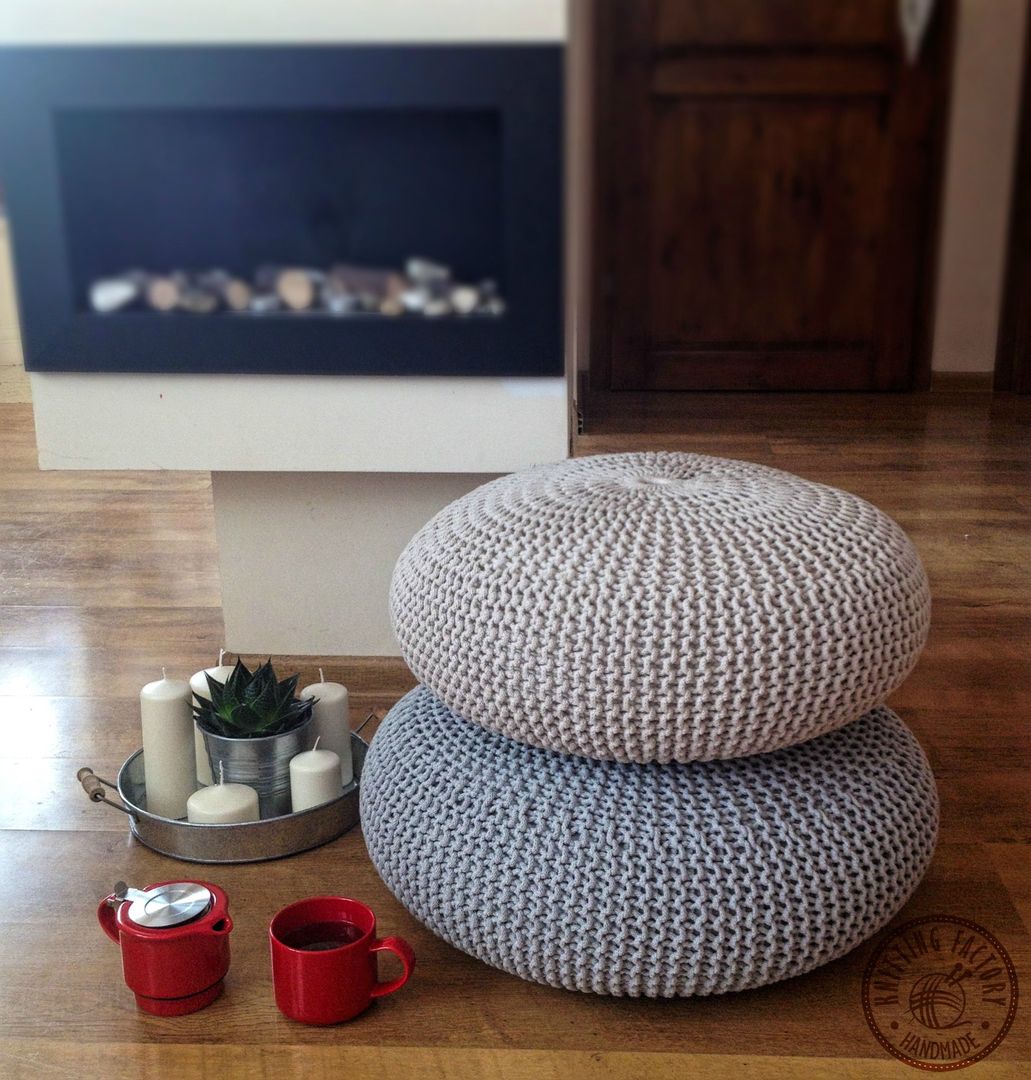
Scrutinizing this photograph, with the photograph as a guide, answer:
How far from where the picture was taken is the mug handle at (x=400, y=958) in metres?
1.10

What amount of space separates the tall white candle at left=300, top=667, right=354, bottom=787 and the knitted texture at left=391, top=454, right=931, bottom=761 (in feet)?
1.00

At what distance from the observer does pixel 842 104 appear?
3771 mm

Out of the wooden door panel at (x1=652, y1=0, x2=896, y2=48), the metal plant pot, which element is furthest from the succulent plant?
the wooden door panel at (x1=652, y1=0, x2=896, y2=48)

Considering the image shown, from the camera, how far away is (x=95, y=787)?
4.75 ft

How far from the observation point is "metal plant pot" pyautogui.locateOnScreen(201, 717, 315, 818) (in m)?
1.40

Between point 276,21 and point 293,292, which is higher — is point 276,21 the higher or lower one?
the higher one

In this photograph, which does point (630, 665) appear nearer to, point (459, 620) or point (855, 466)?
point (459, 620)

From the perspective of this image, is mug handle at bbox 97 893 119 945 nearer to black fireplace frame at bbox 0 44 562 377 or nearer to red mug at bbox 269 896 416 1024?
red mug at bbox 269 896 416 1024

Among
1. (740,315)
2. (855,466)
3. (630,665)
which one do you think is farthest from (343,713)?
(740,315)

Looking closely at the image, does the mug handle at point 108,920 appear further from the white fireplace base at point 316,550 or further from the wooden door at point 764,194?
the wooden door at point 764,194

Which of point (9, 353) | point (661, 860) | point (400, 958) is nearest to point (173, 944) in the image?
point (400, 958)

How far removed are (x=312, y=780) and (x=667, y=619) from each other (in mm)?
516

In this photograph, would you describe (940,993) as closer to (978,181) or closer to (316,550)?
(316,550)

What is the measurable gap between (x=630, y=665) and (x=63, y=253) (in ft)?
3.31
